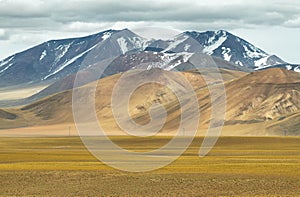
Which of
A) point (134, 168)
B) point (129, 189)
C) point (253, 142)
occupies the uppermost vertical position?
point (129, 189)

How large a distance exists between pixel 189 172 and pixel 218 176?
4.78 metres

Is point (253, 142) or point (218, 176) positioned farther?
point (253, 142)

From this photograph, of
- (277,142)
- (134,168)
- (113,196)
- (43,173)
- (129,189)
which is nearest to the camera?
(113,196)

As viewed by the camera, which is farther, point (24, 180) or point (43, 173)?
point (43, 173)

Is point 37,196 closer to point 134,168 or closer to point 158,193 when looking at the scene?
point 158,193

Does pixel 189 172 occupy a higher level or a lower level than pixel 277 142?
higher

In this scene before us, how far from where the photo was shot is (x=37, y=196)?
4362cm

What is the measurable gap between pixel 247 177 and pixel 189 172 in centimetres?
696

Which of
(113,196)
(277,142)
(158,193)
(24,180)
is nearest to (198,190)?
(158,193)

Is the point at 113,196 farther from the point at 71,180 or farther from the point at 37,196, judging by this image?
the point at 71,180

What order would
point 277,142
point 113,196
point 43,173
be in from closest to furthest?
1. point 113,196
2. point 43,173
3. point 277,142

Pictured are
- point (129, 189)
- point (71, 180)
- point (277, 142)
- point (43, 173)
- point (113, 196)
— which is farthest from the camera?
point (277, 142)

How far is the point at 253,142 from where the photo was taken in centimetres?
13825

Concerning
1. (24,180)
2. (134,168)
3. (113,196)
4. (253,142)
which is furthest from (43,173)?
(253,142)
